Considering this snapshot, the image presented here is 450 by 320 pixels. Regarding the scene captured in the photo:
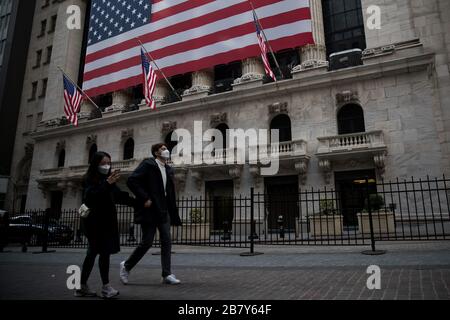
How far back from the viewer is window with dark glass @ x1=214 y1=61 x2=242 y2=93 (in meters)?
23.5

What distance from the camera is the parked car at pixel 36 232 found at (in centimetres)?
1445

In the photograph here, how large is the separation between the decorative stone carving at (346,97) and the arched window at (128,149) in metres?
16.2

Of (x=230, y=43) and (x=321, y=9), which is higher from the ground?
(x=321, y=9)

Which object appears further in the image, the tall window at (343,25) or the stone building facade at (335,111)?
the tall window at (343,25)

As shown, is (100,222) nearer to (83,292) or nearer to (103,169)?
(103,169)

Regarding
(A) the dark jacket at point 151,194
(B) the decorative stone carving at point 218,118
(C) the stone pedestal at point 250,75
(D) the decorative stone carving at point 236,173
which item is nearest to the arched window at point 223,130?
(B) the decorative stone carving at point 218,118

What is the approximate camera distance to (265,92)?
20.6 m

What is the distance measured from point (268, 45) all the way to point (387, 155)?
8965 millimetres

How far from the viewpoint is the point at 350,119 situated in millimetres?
18672

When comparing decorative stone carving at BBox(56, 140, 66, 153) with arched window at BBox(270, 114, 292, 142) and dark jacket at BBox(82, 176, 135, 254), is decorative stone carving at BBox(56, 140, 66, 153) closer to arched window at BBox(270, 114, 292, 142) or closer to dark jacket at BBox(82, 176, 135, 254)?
arched window at BBox(270, 114, 292, 142)

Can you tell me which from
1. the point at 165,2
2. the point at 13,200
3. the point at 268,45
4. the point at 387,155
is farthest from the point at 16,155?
the point at 387,155

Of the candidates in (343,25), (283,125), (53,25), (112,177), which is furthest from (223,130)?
(53,25)

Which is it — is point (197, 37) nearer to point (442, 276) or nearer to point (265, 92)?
point (265, 92)

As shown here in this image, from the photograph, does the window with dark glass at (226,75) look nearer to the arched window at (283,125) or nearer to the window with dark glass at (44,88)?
the arched window at (283,125)
